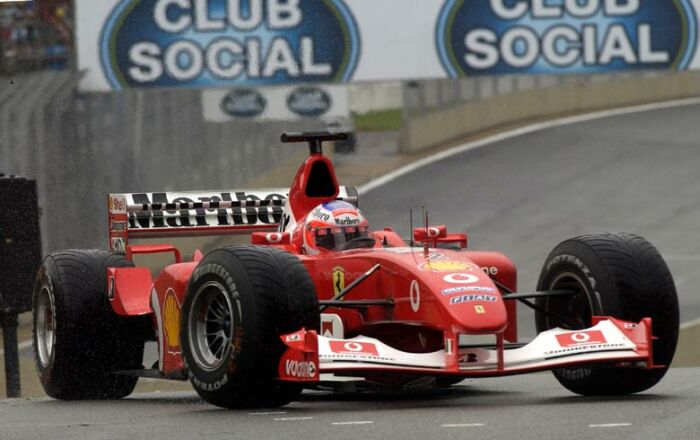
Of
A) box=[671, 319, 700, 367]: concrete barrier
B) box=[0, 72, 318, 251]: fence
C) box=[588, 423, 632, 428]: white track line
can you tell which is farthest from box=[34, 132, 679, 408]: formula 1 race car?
box=[0, 72, 318, 251]: fence

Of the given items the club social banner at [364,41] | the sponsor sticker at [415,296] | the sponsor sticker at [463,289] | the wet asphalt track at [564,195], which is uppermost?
the club social banner at [364,41]

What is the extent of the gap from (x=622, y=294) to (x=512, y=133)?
677 inches

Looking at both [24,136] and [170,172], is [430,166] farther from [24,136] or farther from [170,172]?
[24,136]

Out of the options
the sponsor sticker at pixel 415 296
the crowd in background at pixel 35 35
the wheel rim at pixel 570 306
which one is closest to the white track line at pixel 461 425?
the sponsor sticker at pixel 415 296

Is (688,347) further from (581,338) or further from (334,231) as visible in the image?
(581,338)

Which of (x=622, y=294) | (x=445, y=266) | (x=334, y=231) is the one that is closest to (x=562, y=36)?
(x=334, y=231)

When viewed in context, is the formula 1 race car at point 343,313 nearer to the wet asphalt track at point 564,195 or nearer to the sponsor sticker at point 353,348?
the sponsor sticker at point 353,348

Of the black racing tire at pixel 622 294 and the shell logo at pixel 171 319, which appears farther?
the shell logo at pixel 171 319

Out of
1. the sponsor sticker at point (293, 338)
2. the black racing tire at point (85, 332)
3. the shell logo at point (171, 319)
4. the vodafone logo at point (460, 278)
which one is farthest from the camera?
the black racing tire at point (85, 332)

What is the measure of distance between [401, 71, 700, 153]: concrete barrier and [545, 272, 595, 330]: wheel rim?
1547 cm

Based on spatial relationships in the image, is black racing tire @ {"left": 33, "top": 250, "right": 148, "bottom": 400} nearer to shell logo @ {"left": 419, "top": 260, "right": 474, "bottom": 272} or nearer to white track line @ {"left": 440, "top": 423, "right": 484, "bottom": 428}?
shell logo @ {"left": 419, "top": 260, "right": 474, "bottom": 272}

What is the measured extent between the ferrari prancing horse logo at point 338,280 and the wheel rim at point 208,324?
91 centimetres

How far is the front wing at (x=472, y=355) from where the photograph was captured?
9.39 meters

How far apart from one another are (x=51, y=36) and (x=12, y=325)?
34.8 feet
